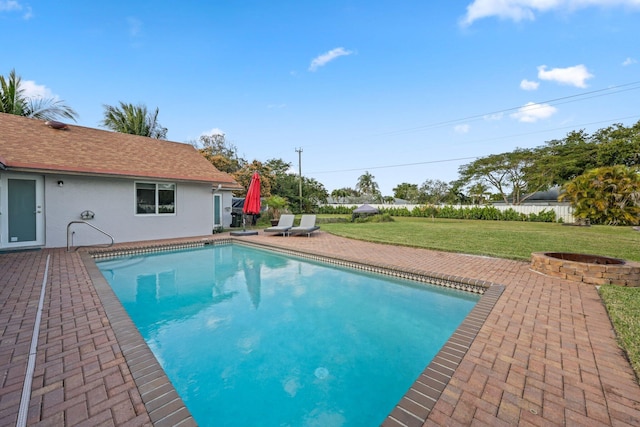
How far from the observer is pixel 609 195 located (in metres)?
16.3

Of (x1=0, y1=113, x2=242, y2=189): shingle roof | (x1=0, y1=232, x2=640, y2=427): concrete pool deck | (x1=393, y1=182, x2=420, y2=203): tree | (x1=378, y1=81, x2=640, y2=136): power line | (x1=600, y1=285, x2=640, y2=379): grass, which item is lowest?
(x1=0, y1=232, x2=640, y2=427): concrete pool deck

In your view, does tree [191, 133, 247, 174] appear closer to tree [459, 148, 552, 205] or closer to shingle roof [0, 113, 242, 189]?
shingle roof [0, 113, 242, 189]

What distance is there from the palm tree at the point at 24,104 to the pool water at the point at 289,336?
17.2 meters

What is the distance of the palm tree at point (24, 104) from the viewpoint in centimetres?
1639

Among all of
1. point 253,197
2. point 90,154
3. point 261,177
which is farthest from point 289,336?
point 261,177

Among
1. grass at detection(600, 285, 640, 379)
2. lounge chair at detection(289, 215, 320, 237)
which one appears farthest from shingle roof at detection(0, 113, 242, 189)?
grass at detection(600, 285, 640, 379)

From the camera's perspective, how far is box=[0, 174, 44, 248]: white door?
26.6 feet

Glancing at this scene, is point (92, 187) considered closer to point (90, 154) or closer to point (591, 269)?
point (90, 154)

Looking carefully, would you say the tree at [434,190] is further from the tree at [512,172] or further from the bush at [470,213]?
the bush at [470,213]

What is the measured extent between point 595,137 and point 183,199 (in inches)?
1564

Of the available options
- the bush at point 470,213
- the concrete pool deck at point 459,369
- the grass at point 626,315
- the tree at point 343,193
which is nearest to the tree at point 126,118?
the bush at point 470,213

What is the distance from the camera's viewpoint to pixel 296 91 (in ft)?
60.4

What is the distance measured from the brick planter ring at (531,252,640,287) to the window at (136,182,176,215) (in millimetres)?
12125

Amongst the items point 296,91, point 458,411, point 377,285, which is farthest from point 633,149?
point 458,411
